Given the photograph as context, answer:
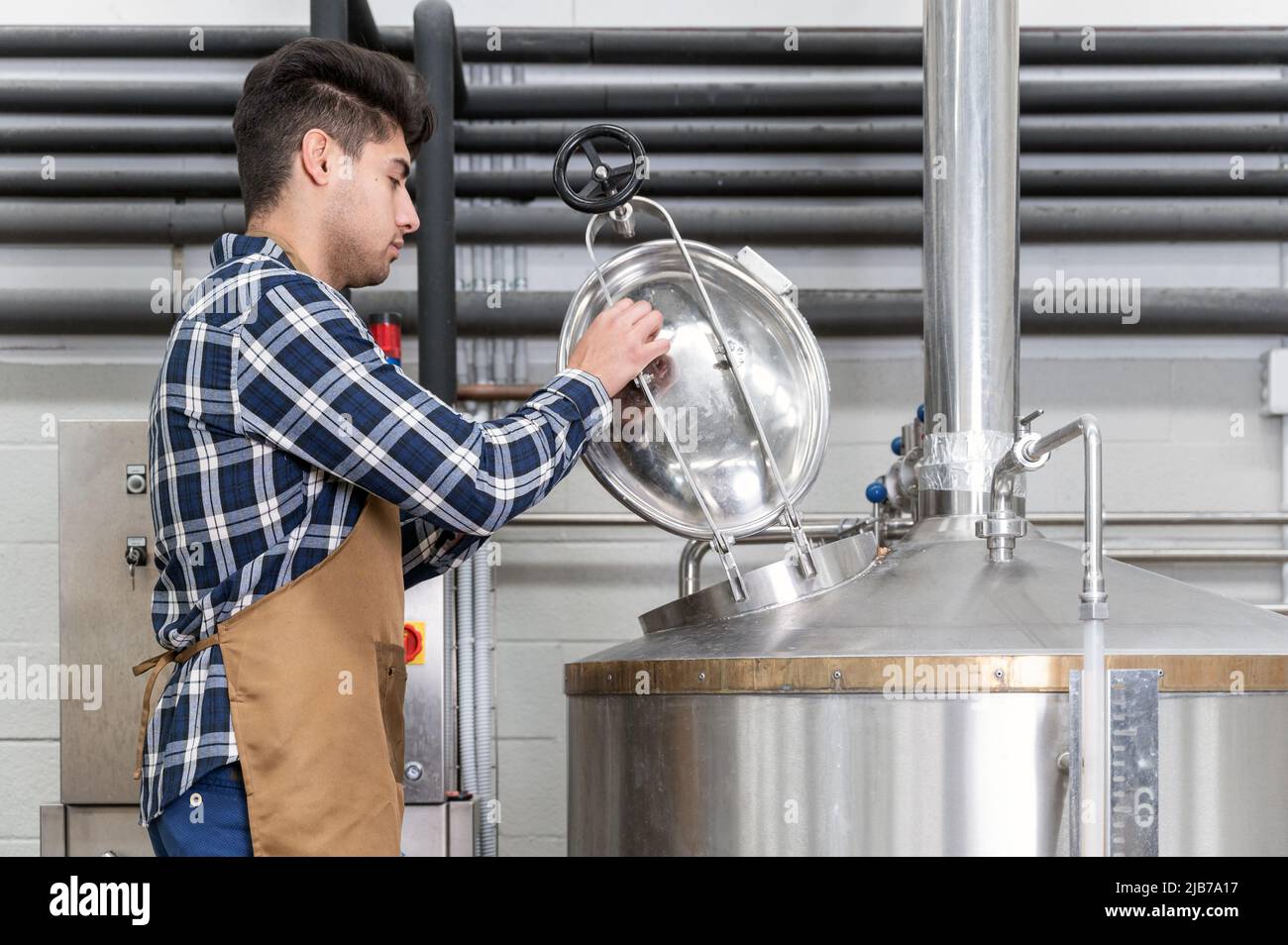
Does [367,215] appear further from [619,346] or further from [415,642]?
[415,642]

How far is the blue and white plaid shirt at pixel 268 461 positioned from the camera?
1.08 m

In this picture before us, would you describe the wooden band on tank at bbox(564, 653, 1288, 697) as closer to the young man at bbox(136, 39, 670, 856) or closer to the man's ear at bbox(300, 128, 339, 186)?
the young man at bbox(136, 39, 670, 856)

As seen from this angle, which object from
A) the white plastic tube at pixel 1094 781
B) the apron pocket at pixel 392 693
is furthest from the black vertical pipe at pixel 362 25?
the white plastic tube at pixel 1094 781

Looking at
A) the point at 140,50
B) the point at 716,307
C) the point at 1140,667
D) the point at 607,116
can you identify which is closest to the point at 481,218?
the point at 607,116

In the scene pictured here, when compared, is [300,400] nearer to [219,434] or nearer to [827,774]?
[219,434]

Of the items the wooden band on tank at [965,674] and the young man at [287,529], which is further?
the wooden band on tank at [965,674]

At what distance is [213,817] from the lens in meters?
1.07

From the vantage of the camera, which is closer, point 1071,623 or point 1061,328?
point 1071,623

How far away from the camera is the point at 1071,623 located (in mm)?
1333

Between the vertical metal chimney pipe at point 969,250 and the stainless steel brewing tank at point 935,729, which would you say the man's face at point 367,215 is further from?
the vertical metal chimney pipe at point 969,250

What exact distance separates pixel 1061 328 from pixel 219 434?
1.86m

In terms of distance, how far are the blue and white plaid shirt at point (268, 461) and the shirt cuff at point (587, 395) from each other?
70 mm

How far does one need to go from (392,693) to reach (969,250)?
955mm

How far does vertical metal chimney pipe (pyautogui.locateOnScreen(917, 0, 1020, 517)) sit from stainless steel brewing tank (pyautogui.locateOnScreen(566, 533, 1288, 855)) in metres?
0.26
